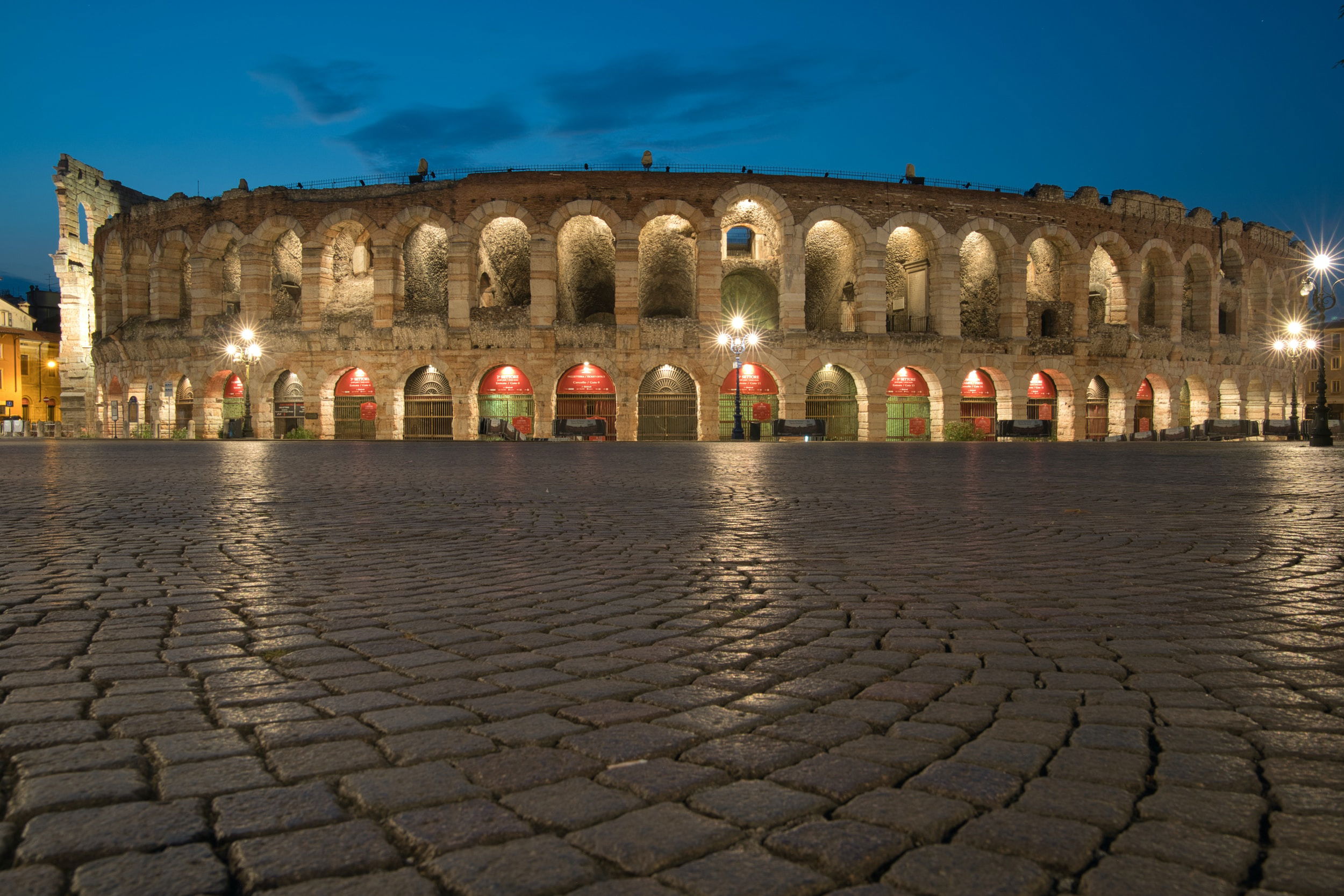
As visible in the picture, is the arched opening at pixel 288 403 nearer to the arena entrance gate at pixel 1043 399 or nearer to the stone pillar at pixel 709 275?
the stone pillar at pixel 709 275

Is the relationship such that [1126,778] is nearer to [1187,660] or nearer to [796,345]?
[1187,660]

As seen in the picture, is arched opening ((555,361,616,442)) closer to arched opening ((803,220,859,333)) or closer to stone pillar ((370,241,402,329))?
stone pillar ((370,241,402,329))

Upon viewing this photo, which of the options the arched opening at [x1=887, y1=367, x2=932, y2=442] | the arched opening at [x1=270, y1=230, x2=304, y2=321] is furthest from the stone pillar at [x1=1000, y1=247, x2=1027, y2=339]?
the arched opening at [x1=270, y1=230, x2=304, y2=321]

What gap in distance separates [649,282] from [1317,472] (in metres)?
27.8

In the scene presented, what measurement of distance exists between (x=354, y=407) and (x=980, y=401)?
27.2m

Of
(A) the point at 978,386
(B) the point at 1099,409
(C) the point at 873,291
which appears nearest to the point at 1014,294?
(A) the point at 978,386

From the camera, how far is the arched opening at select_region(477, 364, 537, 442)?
3503 centimetres

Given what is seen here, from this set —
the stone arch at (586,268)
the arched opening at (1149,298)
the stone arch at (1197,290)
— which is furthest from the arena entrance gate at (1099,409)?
the stone arch at (586,268)

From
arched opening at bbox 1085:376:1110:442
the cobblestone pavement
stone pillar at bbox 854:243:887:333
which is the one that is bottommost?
the cobblestone pavement

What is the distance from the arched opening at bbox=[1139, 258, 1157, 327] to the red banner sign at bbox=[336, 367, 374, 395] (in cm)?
3596

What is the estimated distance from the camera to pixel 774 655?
3.06 m

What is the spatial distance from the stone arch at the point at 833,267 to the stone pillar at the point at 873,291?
0.22 m

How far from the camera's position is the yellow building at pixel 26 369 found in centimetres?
6231

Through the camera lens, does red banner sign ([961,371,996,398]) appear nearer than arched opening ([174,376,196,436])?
Yes
